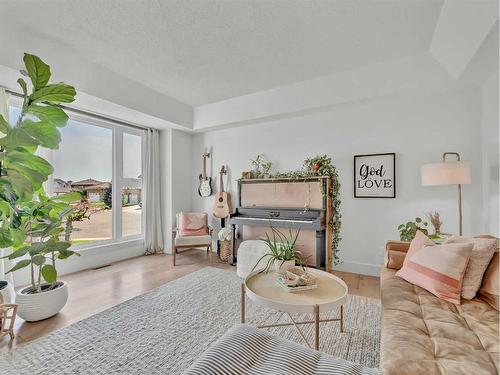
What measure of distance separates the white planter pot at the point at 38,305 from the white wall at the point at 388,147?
10.4ft

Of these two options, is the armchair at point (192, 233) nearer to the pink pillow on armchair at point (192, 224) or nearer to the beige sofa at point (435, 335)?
the pink pillow on armchair at point (192, 224)

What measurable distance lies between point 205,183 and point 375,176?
115 inches

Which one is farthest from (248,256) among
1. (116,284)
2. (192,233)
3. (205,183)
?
(205,183)

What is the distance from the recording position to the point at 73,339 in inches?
75.7

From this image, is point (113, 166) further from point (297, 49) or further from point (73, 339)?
point (297, 49)

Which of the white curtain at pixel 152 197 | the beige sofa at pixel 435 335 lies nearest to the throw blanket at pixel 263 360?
the beige sofa at pixel 435 335

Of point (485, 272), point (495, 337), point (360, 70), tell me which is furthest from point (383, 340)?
point (360, 70)

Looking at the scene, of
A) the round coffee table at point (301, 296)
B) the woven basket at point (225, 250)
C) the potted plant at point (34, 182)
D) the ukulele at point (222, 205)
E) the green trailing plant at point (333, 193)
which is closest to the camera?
the round coffee table at point (301, 296)

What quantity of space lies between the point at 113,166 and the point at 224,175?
188 centimetres

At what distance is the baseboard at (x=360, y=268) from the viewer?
336 cm

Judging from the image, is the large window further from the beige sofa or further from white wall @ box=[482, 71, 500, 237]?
white wall @ box=[482, 71, 500, 237]

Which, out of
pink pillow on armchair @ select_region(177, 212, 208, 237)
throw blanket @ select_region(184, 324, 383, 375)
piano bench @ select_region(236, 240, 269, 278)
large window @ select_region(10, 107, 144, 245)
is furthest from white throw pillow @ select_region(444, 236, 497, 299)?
large window @ select_region(10, 107, 144, 245)

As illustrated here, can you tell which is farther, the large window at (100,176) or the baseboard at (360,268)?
the large window at (100,176)

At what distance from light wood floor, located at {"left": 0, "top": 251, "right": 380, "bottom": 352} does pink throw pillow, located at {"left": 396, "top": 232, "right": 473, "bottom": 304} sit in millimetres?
996
